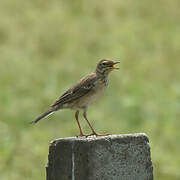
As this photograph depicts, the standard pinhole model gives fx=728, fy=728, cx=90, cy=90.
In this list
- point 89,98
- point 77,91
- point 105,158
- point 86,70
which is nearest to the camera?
point 105,158

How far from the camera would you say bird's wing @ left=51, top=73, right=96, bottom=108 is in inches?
337

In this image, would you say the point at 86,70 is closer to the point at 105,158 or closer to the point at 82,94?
the point at 82,94

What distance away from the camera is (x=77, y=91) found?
8.59m

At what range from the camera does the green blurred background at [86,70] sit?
1433cm

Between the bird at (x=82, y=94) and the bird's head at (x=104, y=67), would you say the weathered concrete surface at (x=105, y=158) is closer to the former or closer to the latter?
the bird at (x=82, y=94)

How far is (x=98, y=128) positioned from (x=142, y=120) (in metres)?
1.47

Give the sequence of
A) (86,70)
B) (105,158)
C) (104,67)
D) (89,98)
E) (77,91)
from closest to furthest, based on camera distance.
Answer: (105,158) < (77,91) < (89,98) < (104,67) < (86,70)

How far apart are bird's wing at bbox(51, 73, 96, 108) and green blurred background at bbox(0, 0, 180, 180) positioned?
3.93 metres

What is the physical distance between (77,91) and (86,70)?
11.1 m

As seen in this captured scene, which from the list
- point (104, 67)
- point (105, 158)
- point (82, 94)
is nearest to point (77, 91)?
point (82, 94)

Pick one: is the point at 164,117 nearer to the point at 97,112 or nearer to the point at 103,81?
the point at 97,112

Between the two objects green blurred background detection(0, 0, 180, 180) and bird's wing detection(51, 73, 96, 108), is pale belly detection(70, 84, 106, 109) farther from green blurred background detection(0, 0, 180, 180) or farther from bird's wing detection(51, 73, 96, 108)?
green blurred background detection(0, 0, 180, 180)

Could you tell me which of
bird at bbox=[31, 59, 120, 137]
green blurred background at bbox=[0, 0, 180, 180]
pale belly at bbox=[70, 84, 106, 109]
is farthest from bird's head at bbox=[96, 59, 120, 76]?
green blurred background at bbox=[0, 0, 180, 180]

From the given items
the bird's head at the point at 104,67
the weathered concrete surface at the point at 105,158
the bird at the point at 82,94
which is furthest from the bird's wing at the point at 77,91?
the weathered concrete surface at the point at 105,158
